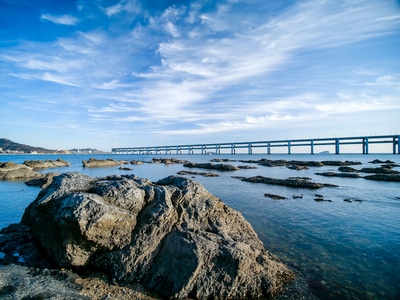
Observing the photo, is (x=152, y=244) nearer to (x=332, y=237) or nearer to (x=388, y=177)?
(x=332, y=237)

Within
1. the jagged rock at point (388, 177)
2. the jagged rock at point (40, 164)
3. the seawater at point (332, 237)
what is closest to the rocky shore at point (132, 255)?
the seawater at point (332, 237)

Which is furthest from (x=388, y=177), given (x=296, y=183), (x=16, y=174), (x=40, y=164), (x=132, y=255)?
(x=40, y=164)

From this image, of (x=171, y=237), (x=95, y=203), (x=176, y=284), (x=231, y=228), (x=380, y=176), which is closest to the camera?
(x=176, y=284)

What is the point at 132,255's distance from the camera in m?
6.22

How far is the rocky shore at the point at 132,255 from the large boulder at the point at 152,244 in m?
0.02

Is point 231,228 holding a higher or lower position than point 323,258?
higher

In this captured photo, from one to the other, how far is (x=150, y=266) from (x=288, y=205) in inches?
529

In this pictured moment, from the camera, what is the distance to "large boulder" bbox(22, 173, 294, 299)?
5781mm

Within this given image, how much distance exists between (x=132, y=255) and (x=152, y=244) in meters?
0.64

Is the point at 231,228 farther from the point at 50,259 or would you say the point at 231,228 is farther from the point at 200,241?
the point at 50,259

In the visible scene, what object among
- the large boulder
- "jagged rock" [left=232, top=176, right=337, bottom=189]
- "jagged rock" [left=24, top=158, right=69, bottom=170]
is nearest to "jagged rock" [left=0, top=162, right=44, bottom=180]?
"jagged rock" [left=24, top=158, right=69, bottom=170]

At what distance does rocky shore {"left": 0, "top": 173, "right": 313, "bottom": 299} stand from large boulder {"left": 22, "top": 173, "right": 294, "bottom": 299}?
25 mm

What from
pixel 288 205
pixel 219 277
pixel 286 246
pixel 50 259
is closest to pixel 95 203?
pixel 50 259

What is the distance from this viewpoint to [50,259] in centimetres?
670
